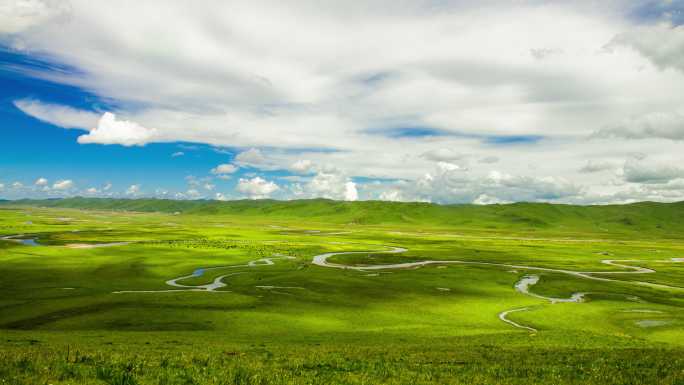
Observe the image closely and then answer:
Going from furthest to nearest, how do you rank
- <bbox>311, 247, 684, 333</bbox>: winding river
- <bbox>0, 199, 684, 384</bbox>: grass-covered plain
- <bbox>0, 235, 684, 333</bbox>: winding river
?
<bbox>311, 247, 684, 333</bbox>: winding river < <bbox>0, 235, 684, 333</bbox>: winding river < <bbox>0, 199, 684, 384</bbox>: grass-covered plain

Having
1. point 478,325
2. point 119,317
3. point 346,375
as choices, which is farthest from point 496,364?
point 119,317

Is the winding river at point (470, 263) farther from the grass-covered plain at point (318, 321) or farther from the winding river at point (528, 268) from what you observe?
the grass-covered plain at point (318, 321)

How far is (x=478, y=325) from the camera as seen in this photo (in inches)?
2306

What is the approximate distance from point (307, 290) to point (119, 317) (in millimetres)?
34685

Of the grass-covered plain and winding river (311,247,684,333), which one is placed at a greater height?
the grass-covered plain

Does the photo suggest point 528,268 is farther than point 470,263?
No

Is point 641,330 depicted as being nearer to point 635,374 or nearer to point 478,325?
point 478,325

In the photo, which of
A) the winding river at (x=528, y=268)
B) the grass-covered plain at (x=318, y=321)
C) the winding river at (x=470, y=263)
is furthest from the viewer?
the winding river at (x=528, y=268)

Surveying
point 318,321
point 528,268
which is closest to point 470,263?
point 528,268

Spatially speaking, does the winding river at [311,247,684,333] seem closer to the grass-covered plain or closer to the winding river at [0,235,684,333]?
the winding river at [0,235,684,333]

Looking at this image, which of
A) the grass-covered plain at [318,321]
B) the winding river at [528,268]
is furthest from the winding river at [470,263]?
the grass-covered plain at [318,321]

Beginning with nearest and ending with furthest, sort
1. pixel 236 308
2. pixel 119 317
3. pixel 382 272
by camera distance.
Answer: pixel 119 317 → pixel 236 308 → pixel 382 272

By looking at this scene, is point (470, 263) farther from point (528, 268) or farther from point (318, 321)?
point (318, 321)

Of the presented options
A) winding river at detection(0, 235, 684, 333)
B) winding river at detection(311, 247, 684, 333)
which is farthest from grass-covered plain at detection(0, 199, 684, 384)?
winding river at detection(311, 247, 684, 333)
